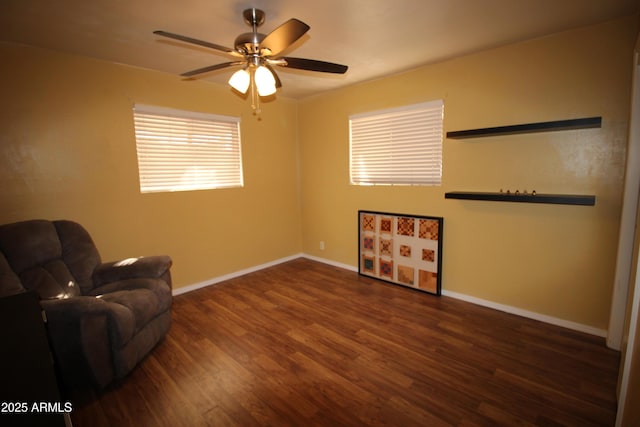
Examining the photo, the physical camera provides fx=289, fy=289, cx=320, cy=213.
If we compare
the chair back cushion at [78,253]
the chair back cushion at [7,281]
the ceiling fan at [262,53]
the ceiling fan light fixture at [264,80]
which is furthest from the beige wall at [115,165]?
the ceiling fan light fixture at [264,80]

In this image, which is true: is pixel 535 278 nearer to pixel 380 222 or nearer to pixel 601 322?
pixel 601 322

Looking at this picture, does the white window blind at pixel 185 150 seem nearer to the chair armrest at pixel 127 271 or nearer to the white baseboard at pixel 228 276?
the chair armrest at pixel 127 271

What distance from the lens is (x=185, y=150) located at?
353 cm

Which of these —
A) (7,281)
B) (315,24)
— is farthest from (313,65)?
(7,281)

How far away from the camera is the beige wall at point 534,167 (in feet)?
7.70

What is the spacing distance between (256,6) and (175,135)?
2.01 meters

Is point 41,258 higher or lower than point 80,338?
higher

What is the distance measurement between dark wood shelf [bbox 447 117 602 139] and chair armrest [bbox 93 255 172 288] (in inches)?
124

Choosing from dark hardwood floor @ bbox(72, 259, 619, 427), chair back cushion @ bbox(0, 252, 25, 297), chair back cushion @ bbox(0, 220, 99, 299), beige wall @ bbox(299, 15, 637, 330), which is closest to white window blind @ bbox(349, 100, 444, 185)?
beige wall @ bbox(299, 15, 637, 330)

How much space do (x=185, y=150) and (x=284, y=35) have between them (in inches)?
94.4

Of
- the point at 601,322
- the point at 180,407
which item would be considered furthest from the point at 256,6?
the point at 601,322

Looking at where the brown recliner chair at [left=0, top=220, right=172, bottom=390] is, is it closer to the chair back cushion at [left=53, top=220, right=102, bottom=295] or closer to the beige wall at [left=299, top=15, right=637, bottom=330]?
the chair back cushion at [left=53, top=220, right=102, bottom=295]

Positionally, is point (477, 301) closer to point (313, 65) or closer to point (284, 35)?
point (313, 65)

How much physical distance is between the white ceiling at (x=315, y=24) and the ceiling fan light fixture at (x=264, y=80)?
48 centimetres
